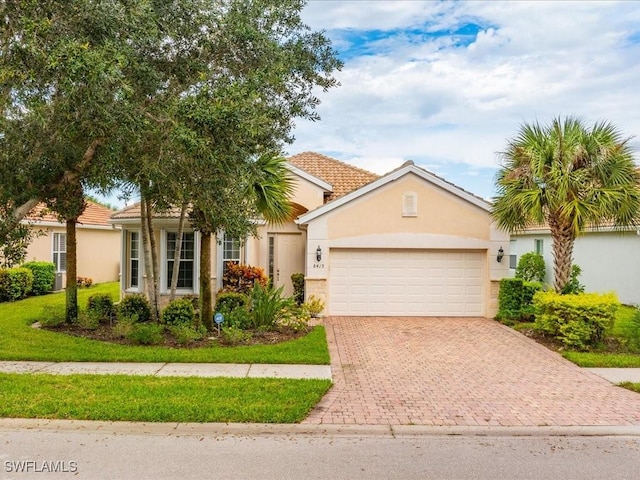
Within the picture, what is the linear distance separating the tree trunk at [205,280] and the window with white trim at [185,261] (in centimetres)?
435

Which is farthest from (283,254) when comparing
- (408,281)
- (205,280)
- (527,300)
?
(527,300)

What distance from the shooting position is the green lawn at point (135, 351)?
9141 millimetres

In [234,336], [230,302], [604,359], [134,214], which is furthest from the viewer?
[134,214]

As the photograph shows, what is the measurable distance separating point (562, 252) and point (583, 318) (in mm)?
2627

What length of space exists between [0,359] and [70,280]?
3.67 meters

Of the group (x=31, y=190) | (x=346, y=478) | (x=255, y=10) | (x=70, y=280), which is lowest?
(x=346, y=478)

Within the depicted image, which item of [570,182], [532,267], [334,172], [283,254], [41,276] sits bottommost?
[41,276]

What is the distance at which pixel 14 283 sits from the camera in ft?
57.9

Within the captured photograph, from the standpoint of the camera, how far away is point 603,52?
518 inches

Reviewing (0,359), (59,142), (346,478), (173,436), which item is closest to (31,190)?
(59,142)

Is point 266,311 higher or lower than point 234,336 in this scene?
higher

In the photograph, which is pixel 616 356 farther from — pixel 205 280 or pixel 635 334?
pixel 205 280

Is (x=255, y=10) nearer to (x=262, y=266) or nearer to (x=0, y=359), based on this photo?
(x=0, y=359)

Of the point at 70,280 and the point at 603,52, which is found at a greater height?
the point at 603,52
